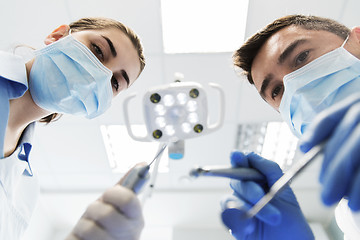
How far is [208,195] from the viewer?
2.56 m

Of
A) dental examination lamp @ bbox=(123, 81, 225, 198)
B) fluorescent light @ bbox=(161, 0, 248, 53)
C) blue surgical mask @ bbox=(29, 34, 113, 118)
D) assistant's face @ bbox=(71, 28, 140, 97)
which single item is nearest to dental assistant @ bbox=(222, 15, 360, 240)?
dental examination lamp @ bbox=(123, 81, 225, 198)

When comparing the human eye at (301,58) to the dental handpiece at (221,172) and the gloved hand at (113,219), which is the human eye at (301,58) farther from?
the gloved hand at (113,219)

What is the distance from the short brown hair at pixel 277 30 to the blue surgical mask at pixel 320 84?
18 centimetres

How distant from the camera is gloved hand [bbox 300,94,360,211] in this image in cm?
41

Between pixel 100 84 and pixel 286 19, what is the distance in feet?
2.90

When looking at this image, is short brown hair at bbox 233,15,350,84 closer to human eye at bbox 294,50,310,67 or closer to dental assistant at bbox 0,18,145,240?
human eye at bbox 294,50,310,67

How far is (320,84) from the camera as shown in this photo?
38.3 inches

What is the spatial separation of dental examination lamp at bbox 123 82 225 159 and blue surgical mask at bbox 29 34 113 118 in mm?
464

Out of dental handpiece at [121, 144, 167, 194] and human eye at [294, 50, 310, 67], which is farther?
human eye at [294, 50, 310, 67]

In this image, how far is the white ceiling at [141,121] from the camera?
5.03ft

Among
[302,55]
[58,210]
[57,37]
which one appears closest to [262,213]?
[302,55]

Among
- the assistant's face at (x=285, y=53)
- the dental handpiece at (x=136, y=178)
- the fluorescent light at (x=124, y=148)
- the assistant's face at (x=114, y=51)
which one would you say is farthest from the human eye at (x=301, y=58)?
the fluorescent light at (x=124, y=148)

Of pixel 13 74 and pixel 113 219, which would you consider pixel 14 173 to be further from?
pixel 113 219

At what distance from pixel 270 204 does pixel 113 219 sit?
38cm
